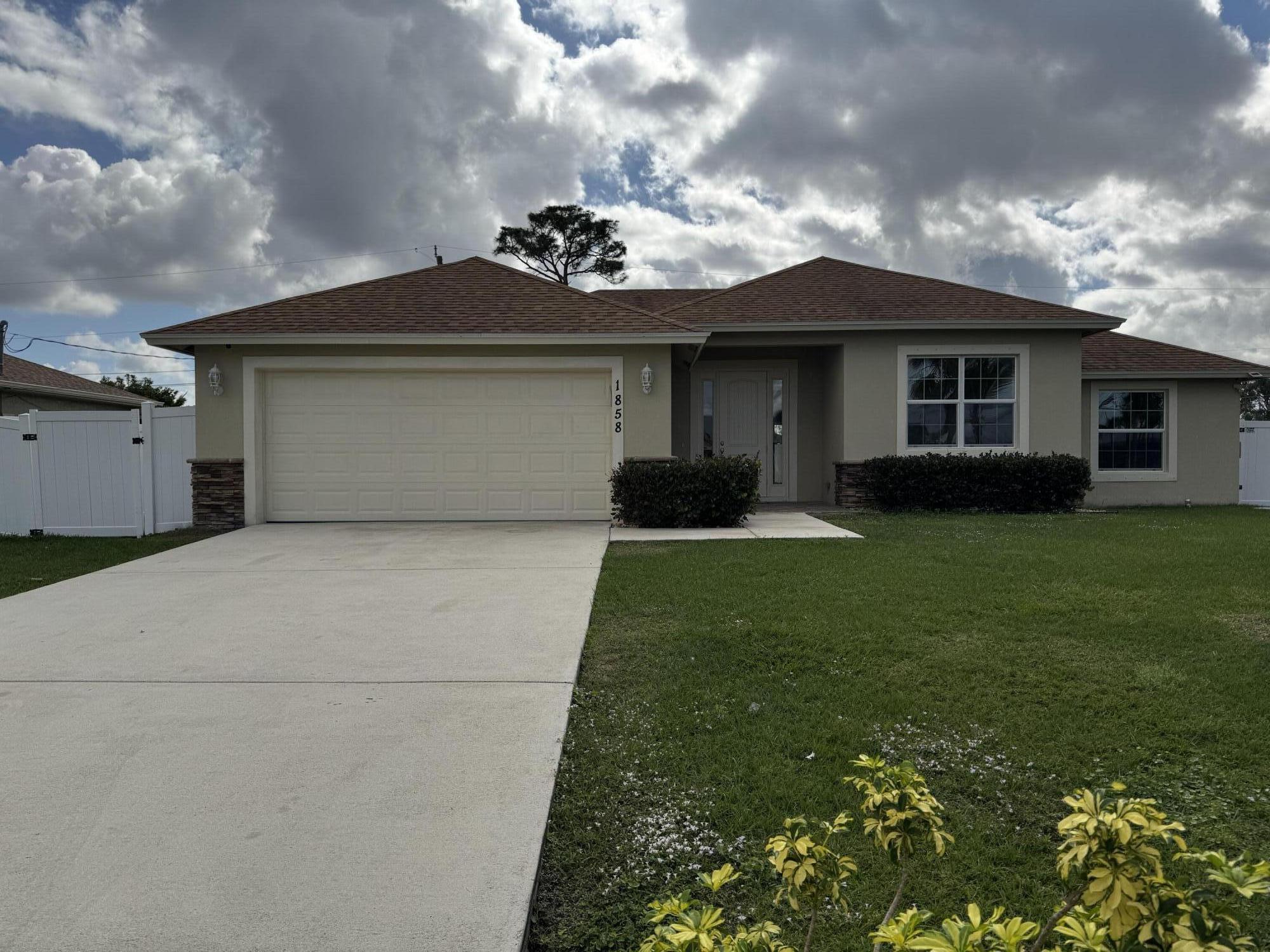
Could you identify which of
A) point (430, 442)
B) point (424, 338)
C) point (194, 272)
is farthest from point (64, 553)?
point (194, 272)

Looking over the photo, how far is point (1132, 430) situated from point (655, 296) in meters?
10.3

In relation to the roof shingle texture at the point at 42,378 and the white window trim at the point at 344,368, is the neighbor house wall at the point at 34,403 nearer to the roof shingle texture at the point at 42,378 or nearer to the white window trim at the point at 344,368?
the roof shingle texture at the point at 42,378

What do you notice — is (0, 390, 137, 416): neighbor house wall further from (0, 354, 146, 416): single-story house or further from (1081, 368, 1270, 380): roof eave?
(1081, 368, 1270, 380): roof eave

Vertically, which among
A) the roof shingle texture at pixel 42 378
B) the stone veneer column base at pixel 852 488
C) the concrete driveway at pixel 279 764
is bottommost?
the concrete driveway at pixel 279 764

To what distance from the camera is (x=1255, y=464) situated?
602 inches

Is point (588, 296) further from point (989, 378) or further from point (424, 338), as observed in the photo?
Answer: point (989, 378)

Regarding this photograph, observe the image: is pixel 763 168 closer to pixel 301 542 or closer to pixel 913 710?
pixel 301 542

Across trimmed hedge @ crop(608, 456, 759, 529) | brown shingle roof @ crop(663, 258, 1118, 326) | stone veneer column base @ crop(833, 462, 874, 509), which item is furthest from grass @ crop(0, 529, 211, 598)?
stone veneer column base @ crop(833, 462, 874, 509)

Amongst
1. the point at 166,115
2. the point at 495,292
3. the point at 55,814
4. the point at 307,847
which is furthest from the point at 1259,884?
the point at 166,115

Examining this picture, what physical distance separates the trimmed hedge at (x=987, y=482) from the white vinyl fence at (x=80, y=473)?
11.1 meters

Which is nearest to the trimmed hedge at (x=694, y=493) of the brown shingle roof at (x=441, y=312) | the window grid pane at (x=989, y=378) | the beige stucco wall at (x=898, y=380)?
the brown shingle roof at (x=441, y=312)

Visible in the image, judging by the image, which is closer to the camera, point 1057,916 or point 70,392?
point 1057,916

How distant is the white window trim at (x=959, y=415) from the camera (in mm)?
13195

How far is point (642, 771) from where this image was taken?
10.8 ft
